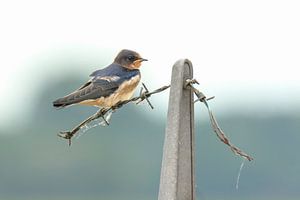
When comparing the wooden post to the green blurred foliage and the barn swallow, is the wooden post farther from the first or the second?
the green blurred foliage

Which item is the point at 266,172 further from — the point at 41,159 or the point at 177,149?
the point at 177,149

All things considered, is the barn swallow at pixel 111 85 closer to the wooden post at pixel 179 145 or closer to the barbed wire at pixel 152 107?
the barbed wire at pixel 152 107

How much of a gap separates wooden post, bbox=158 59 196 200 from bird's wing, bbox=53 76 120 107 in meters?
0.67

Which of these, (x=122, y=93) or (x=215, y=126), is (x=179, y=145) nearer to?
(x=215, y=126)

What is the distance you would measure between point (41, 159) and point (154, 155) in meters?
3.97

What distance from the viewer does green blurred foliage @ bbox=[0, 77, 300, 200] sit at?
95.6 feet

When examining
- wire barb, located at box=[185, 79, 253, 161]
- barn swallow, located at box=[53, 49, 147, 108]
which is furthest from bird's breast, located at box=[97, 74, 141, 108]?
wire barb, located at box=[185, 79, 253, 161]

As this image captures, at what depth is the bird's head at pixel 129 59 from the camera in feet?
12.3

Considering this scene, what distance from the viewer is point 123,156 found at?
129 feet

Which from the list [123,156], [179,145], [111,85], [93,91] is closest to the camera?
[179,145]

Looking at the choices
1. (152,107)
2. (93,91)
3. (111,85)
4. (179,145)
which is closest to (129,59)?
(111,85)

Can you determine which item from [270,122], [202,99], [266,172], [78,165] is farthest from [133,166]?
[202,99]

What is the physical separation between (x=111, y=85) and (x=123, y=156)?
3571cm

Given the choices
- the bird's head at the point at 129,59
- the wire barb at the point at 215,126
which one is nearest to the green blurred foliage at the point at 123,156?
the bird's head at the point at 129,59
